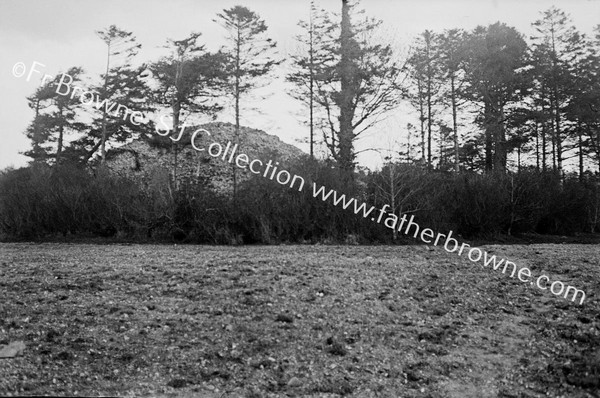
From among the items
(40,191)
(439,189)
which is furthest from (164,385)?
(40,191)

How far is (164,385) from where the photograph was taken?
566 cm

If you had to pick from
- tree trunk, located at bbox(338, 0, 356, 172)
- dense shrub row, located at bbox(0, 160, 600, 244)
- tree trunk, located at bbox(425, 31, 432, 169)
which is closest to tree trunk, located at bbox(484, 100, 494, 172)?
tree trunk, located at bbox(425, 31, 432, 169)

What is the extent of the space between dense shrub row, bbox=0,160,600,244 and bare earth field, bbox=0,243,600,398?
25.1 ft

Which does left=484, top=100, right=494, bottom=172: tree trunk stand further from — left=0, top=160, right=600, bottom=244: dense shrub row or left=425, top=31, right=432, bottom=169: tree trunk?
left=0, top=160, right=600, bottom=244: dense shrub row

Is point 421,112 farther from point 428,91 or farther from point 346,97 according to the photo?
point 346,97

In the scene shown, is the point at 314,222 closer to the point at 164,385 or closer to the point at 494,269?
the point at 494,269

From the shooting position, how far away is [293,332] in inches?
281

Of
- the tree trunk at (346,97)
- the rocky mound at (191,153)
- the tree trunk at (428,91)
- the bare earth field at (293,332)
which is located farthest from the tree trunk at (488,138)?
the bare earth field at (293,332)

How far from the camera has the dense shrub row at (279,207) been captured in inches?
734

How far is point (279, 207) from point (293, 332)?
11503mm

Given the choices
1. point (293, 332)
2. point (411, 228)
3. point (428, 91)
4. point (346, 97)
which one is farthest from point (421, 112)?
point (293, 332)

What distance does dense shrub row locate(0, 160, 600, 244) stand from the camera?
1866cm

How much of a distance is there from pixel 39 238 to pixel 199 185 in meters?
6.47

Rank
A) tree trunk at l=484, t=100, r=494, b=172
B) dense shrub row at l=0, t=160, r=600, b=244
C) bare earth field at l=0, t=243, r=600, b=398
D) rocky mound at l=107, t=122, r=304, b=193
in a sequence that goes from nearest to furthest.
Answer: bare earth field at l=0, t=243, r=600, b=398
dense shrub row at l=0, t=160, r=600, b=244
tree trunk at l=484, t=100, r=494, b=172
rocky mound at l=107, t=122, r=304, b=193
